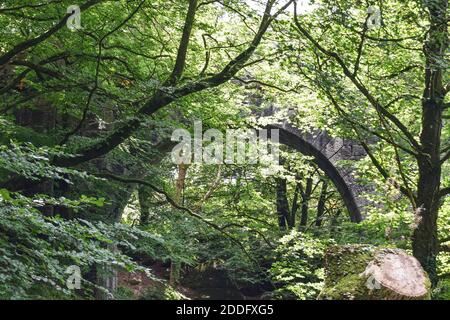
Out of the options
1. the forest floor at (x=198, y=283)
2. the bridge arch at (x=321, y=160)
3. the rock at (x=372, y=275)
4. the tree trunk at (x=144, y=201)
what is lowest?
the forest floor at (x=198, y=283)

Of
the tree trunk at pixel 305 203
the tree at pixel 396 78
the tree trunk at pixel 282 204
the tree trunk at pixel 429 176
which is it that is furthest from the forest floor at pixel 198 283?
the tree at pixel 396 78

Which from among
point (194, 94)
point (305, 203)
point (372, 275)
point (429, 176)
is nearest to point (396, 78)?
point (429, 176)

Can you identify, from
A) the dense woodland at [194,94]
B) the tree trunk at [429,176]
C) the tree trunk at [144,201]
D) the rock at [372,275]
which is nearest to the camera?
the rock at [372,275]

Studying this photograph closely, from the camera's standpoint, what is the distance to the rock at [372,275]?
13.0 ft

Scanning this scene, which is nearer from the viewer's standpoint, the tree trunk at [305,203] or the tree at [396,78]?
the tree at [396,78]

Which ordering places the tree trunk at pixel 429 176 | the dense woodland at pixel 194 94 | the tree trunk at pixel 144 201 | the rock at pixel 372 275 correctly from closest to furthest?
the rock at pixel 372 275
the dense woodland at pixel 194 94
the tree trunk at pixel 429 176
the tree trunk at pixel 144 201

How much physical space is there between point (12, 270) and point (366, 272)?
2405 mm

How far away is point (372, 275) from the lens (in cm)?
409

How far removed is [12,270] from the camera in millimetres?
3543

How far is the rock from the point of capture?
3951 mm

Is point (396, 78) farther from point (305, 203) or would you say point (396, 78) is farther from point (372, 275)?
point (305, 203)

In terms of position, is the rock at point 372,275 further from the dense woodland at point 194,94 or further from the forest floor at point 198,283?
the forest floor at point 198,283
